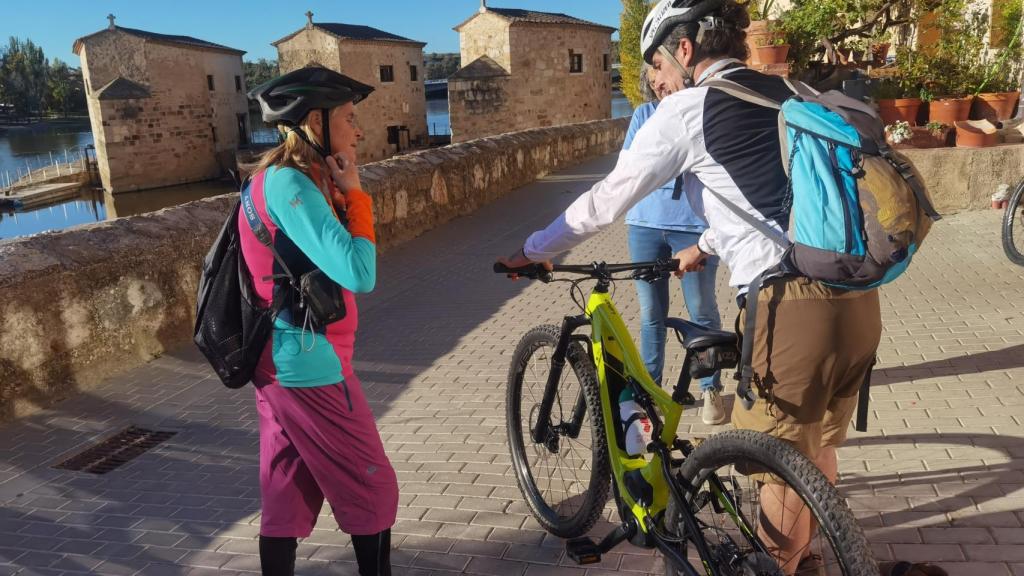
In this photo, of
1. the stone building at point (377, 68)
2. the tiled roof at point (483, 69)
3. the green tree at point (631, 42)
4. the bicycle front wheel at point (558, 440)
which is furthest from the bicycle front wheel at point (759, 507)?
the stone building at point (377, 68)

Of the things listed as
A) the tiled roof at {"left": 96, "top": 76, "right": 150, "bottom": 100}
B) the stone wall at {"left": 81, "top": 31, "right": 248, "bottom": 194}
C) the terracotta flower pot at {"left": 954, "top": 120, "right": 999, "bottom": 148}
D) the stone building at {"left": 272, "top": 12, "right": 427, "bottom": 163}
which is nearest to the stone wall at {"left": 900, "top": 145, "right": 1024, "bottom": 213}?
the terracotta flower pot at {"left": 954, "top": 120, "right": 999, "bottom": 148}

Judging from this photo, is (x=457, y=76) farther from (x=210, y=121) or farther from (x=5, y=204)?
(x=5, y=204)

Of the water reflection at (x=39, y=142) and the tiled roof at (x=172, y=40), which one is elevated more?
the tiled roof at (x=172, y=40)

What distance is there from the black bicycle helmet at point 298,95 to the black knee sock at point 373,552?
1.25 metres

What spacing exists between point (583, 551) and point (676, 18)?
172cm

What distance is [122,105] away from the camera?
155 feet

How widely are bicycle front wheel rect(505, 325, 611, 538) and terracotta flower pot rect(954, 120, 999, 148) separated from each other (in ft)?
24.5

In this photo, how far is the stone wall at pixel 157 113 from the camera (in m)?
47.7

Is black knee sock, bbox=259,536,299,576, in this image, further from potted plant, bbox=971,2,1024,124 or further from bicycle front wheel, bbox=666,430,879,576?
potted plant, bbox=971,2,1024,124

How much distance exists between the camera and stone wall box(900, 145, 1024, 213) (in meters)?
8.77

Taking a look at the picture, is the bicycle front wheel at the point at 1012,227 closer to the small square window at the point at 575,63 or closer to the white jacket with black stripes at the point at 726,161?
the white jacket with black stripes at the point at 726,161

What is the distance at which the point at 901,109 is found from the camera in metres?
9.71

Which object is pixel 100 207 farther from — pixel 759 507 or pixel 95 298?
pixel 759 507

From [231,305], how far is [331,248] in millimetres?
410
